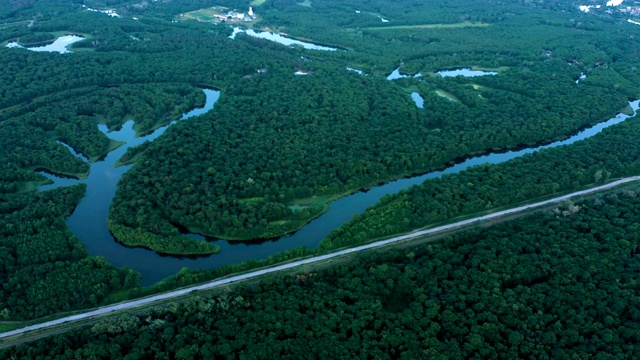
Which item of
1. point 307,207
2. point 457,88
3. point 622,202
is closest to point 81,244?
point 307,207

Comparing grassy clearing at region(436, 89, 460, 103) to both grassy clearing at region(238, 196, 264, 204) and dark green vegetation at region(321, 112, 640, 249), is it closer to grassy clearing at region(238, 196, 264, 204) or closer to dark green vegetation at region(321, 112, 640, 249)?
dark green vegetation at region(321, 112, 640, 249)

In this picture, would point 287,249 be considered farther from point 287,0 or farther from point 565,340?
point 287,0

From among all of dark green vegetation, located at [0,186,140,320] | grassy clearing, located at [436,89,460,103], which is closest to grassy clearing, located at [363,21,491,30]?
grassy clearing, located at [436,89,460,103]

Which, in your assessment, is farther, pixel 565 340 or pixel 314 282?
pixel 314 282

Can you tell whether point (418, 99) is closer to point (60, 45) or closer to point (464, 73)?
→ point (464, 73)

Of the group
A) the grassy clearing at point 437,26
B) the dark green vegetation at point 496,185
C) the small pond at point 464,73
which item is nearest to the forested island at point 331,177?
the dark green vegetation at point 496,185

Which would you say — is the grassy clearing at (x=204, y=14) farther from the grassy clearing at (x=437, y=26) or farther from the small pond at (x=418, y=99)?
the small pond at (x=418, y=99)

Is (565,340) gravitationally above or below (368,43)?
below
